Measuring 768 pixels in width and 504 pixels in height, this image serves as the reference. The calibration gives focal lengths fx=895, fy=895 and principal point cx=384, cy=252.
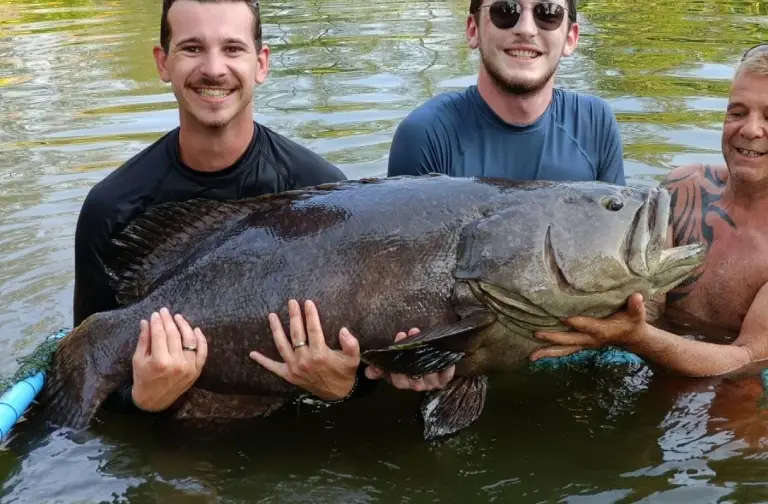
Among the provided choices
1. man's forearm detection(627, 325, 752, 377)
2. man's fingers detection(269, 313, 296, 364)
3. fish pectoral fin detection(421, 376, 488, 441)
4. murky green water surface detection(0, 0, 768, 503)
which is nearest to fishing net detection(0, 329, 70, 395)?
murky green water surface detection(0, 0, 768, 503)

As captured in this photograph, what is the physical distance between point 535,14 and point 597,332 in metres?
1.92

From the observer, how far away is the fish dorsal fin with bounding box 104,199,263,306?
3.93 metres

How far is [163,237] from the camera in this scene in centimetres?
398

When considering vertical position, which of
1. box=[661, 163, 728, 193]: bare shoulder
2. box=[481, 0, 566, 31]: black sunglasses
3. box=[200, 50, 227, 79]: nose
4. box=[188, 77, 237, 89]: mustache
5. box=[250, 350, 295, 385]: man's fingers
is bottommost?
box=[250, 350, 295, 385]: man's fingers

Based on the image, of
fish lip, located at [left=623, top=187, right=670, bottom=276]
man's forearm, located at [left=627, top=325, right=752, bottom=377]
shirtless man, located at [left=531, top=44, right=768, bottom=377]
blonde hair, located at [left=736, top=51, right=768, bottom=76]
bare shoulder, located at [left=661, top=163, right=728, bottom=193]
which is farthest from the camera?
bare shoulder, located at [left=661, top=163, right=728, bottom=193]

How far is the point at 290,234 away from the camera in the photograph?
12.3 ft

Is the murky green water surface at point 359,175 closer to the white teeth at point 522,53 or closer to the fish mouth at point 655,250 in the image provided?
the fish mouth at point 655,250

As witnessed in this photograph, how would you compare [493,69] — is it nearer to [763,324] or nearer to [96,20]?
[763,324]

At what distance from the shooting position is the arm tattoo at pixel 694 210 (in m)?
4.84

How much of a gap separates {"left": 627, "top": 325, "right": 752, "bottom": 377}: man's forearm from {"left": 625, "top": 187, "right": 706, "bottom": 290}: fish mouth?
0.62 metres

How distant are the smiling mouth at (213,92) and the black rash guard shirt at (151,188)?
0.30m

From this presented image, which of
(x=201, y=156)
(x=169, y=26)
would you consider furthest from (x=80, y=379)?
(x=169, y=26)

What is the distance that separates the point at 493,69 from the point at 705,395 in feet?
6.45

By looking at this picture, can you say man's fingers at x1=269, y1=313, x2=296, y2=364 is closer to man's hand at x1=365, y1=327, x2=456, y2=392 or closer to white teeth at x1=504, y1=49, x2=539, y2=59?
man's hand at x1=365, y1=327, x2=456, y2=392
